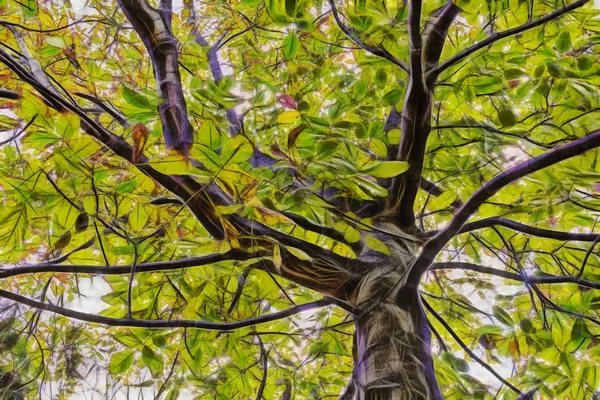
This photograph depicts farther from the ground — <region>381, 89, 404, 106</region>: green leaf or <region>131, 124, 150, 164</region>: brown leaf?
<region>381, 89, 404, 106</region>: green leaf

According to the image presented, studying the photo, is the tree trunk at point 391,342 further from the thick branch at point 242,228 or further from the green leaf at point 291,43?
the green leaf at point 291,43

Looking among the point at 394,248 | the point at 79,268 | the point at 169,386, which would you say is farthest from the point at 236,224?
the point at 169,386

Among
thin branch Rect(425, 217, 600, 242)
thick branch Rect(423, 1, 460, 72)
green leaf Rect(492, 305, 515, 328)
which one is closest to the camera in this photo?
thin branch Rect(425, 217, 600, 242)

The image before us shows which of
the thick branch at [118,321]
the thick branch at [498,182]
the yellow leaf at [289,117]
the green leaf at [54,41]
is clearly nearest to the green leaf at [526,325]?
the thick branch at [498,182]

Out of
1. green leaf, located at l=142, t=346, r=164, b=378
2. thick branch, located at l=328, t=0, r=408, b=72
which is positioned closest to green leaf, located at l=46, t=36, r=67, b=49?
thick branch, located at l=328, t=0, r=408, b=72

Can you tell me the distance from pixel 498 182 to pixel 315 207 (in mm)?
481

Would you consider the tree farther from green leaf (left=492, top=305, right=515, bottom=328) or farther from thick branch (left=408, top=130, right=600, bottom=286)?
green leaf (left=492, top=305, right=515, bottom=328)

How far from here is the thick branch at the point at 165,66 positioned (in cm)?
143

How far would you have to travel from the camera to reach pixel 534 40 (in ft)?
6.01

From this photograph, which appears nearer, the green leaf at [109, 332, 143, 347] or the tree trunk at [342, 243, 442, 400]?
the tree trunk at [342, 243, 442, 400]

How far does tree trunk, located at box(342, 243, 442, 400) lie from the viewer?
111 cm

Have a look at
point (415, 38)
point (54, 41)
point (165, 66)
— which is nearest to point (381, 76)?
point (415, 38)

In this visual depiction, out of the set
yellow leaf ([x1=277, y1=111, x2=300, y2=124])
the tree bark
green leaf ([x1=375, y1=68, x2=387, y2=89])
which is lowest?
the tree bark

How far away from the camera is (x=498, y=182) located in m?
1.01
